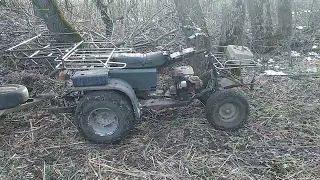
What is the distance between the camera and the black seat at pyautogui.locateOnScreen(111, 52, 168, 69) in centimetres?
471

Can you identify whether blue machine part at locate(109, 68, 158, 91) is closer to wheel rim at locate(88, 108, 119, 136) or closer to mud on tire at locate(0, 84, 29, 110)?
wheel rim at locate(88, 108, 119, 136)

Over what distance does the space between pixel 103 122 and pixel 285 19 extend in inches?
247

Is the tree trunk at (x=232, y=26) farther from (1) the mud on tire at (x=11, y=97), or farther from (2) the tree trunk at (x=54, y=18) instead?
(1) the mud on tire at (x=11, y=97)

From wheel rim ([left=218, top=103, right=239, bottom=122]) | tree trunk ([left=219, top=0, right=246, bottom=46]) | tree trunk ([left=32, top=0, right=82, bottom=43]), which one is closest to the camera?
wheel rim ([left=218, top=103, right=239, bottom=122])

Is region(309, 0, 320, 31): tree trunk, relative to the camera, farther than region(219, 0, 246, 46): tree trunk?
Yes

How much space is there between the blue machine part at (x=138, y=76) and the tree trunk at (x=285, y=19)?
17.8 feet

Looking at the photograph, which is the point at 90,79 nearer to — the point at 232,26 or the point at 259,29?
the point at 232,26

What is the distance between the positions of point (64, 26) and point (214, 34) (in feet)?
11.0

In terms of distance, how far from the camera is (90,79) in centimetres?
433

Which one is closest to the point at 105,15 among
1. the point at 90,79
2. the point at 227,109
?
the point at 90,79

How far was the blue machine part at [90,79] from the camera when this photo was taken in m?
4.32

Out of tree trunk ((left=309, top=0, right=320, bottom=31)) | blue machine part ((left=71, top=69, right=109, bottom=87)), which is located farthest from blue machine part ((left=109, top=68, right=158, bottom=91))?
tree trunk ((left=309, top=0, right=320, bottom=31))

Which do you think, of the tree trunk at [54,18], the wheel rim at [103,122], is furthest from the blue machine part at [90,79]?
the tree trunk at [54,18]

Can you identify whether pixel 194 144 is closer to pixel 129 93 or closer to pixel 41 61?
pixel 129 93
